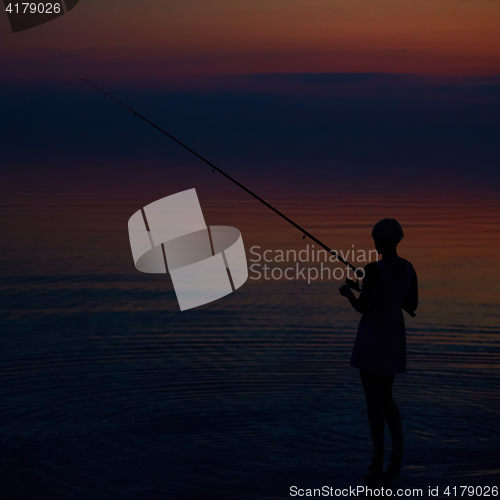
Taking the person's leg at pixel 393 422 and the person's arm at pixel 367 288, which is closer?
the person's arm at pixel 367 288

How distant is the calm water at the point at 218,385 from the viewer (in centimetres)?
495

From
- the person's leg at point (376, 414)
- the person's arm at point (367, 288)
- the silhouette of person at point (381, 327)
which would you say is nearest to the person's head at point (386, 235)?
the silhouette of person at point (381, 327)

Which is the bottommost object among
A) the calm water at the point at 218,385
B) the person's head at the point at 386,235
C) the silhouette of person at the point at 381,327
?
the calm water at the point at 218,385

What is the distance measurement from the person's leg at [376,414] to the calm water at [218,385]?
105mm

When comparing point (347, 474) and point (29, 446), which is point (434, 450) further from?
point (29, 446)

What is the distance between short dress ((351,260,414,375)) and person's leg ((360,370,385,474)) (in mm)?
78

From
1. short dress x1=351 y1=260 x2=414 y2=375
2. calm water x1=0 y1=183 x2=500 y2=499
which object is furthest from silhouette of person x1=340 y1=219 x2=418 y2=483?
calm water x1=0 y1=183 x2=500 y2=499

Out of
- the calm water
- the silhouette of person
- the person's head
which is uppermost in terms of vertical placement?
the person's head

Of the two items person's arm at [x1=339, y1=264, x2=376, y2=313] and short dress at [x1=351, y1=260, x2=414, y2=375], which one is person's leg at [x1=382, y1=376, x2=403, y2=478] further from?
person's arm at [x1=339, y1=264, x2=376, y2=313]

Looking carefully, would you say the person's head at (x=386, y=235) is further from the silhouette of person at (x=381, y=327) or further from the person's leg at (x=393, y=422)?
the person's leg at (x=393, y=422)

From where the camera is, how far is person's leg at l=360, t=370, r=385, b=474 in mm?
4992

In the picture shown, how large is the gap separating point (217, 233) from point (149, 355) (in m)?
6.70

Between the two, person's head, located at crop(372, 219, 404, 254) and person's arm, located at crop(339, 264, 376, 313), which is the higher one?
person's head, located at crop(372, 219, 404, 254)

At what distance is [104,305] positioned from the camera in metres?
8.96
